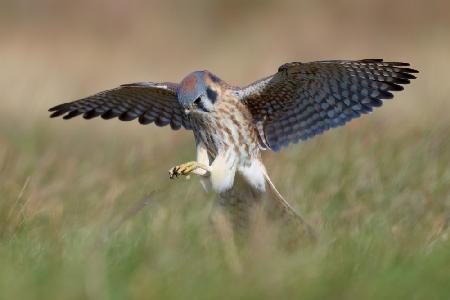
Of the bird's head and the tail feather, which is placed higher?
the bird's head

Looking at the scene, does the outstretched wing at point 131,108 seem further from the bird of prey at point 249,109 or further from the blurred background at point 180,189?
the blurred background at point 180,189

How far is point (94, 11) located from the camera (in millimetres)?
20828

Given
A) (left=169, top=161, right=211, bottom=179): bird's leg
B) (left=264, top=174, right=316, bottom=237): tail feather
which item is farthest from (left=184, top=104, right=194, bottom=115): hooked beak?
(left=264, top=174, right=316, bottom=237): tail feather

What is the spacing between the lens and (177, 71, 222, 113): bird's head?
6.65 m

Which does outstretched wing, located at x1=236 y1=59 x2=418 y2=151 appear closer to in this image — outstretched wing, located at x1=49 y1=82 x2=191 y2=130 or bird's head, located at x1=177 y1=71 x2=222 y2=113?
bird's head, located at x1=177 y1=71 x2=222 y2=113

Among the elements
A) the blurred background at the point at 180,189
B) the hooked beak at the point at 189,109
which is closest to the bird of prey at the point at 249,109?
the hooked beak at the point at 189,109

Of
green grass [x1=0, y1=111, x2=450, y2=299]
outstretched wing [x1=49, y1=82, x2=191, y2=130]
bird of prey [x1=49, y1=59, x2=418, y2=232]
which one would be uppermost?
outstretched wing [x1=49, y1=82, x2=191, y2=130]

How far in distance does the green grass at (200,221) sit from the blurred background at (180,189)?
1cm

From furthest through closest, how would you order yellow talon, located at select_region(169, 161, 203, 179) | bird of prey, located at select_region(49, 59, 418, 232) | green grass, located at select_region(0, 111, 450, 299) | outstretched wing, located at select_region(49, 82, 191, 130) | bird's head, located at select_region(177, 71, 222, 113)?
outstretched wing, located at select_region(49, 82, 191, 130) → bird of prey, located at select_region(49, 59, 418, 232) → bird's head, located at select_region(177, 71, 222, 113) → yellow talon, located at select_region(169, 161, 203, 179) → green grass, located at select_region(0, 111, 450, 299)

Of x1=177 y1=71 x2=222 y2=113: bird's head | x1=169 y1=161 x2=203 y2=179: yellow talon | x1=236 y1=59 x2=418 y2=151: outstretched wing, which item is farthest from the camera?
x1=236 y1=59 x2=418 y2=151: outstretched wing

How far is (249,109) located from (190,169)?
3.39 ft

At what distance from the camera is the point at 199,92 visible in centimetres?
667

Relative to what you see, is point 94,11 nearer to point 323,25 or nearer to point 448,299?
point 323,25

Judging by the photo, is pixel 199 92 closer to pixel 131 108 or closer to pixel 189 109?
pixel 189 109
